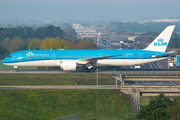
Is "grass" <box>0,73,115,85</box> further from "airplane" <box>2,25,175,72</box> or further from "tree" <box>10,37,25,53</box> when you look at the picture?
"tree" <box>10,37,25,53</box>

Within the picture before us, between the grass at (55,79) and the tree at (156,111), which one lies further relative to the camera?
the grass at (55,79)

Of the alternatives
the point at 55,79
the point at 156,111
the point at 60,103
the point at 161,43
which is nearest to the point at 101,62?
the point at 55,79

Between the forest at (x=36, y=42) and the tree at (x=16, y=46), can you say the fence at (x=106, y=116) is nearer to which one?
the forest at (x=36, y=42)

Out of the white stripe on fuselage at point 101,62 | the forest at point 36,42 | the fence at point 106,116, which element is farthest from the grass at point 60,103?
the forest at point 36,42

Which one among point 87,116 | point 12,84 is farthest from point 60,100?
point 12,84

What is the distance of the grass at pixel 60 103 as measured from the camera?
36688 mm

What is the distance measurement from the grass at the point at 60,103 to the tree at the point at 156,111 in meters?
4.66

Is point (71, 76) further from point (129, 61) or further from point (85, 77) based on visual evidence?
point (129, 61)

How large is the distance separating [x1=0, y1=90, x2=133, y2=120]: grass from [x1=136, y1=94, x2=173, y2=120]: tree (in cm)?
466

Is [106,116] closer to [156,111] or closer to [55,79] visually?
[156,111]

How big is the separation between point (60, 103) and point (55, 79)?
11033 mm

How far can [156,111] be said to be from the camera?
31125mm

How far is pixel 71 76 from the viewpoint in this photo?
5322 centimetres

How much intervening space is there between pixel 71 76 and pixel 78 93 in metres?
10.7
